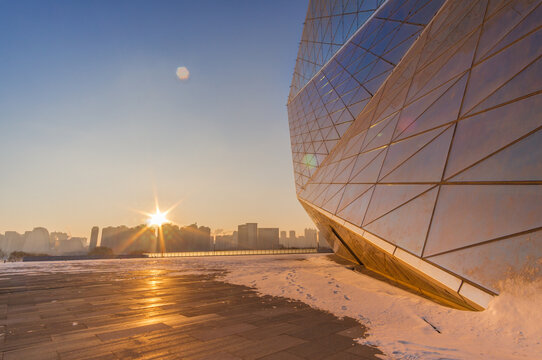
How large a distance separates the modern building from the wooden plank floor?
2240 millimetres

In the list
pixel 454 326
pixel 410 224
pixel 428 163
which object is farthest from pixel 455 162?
pixel 454 326

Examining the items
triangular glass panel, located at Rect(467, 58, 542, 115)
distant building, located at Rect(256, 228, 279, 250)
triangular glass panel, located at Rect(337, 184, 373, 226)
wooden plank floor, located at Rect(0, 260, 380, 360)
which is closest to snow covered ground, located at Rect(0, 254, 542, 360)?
wooden plank floor, located at Rect(0, 260, 380, 360)

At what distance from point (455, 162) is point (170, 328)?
20.2 ft

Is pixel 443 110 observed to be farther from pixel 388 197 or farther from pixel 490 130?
pixel 388 197

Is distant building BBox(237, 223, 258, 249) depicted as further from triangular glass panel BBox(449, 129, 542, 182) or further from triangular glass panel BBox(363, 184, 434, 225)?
triangular glass panel BBox(449, 129, 542, 182)

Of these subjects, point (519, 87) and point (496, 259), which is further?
point (519, 87)

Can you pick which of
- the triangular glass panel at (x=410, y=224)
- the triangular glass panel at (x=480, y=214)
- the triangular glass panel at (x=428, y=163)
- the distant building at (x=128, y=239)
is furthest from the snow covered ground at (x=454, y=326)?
the distant building at (x=128, y=239)

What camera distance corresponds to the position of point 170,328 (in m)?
3.87

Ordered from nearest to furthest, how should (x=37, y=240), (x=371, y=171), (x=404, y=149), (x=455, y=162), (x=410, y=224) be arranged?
(x=455, y=162)
(x=410, y=224)
(x=404, y=149)
(x=371, y=171)
(x=37, y=240)

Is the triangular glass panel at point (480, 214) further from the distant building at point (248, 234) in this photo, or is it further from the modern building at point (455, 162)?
the distant building at point (248, 234)

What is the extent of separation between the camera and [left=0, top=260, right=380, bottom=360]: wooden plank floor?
303cm

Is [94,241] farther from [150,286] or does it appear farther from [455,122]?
[455,122]

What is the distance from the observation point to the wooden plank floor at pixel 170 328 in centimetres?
303

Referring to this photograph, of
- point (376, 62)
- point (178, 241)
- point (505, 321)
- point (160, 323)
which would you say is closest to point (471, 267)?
point (505, 321)
